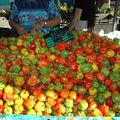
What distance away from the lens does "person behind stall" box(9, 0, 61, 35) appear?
11.2ft

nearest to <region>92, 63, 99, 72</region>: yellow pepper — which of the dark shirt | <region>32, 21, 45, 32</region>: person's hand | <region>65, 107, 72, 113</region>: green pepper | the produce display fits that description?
the produce display

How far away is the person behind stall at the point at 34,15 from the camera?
3.40 m

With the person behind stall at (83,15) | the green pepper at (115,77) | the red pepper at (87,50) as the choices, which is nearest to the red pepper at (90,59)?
the red pepper at (87,50)

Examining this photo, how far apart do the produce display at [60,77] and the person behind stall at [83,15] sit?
144 centimetres

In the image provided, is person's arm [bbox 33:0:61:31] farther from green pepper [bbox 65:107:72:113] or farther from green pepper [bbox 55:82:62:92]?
green pepper [bbox 65:107:72:113]

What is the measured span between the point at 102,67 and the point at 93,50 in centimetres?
32

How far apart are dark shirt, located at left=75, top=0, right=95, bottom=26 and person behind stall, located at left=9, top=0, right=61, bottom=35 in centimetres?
109

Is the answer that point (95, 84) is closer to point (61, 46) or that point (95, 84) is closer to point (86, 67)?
point (86, 67)

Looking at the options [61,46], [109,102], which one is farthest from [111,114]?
[61,46]

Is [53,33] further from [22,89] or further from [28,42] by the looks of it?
[22,89]

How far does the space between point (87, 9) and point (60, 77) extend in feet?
8.17

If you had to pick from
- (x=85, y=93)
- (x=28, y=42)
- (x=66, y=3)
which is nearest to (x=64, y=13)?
(x=66, y=3)

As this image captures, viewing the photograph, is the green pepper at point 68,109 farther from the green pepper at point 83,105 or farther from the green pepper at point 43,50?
the green pepper at point 43,50

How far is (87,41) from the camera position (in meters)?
3.04
